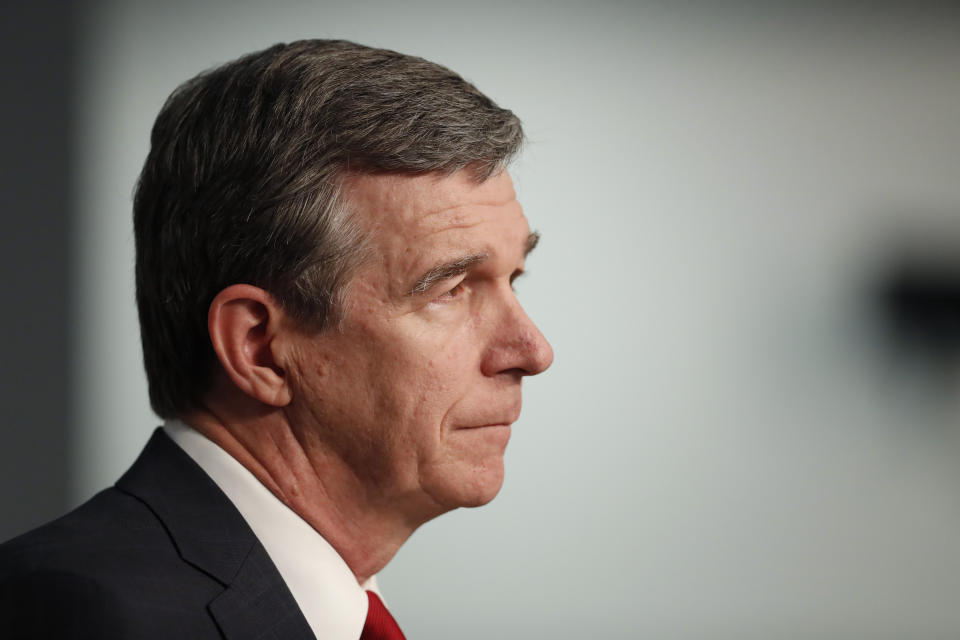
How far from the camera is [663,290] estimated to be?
2.42m

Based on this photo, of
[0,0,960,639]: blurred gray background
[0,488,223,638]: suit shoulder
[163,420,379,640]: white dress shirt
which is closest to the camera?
[0,488,223,638]: suit shoulder

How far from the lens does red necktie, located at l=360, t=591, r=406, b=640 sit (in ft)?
3.70

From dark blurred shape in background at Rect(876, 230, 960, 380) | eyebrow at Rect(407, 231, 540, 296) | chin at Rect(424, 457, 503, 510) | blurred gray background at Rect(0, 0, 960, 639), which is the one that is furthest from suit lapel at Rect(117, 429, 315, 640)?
dark blurred shape in background at Rect(876, 230, 960, 380)

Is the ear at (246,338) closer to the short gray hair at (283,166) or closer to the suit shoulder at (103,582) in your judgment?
the short gray hair at (283,166)

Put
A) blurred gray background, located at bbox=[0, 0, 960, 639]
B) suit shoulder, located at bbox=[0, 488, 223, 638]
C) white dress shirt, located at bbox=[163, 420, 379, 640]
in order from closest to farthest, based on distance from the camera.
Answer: suit shoulder, located at bbox=[0, 488, 223, 638]
white dress shirt, located at bbox=[163, 420, 379, 640]
blurred gray background, located at bbox=[0, 0, 960, 639]

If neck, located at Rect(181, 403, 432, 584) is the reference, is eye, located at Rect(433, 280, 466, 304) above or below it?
above

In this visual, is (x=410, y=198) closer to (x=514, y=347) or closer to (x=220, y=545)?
(x=514, y=347)

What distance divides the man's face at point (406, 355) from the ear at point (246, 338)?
0.03m

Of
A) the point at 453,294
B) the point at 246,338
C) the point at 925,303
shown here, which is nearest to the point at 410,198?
the point at 453,294

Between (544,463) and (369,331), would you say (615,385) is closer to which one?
(544,463)

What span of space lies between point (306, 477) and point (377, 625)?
0.21 metres

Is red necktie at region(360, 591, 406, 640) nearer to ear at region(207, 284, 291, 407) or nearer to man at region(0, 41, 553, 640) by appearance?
man at region(0, 41, 553, 640)

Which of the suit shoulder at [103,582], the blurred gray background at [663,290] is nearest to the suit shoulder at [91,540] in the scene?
the suit shoulder at [103,582]

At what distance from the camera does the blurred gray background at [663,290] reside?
2.33 m
